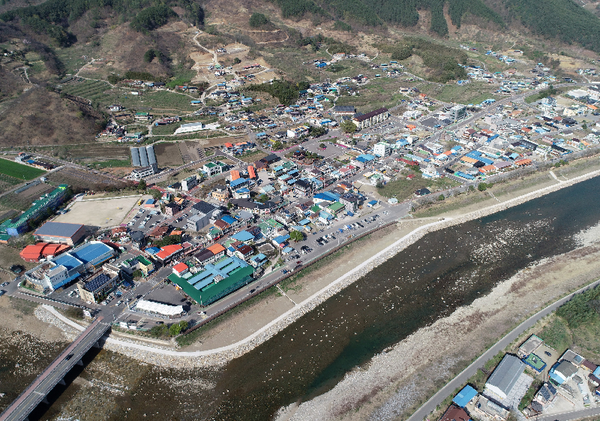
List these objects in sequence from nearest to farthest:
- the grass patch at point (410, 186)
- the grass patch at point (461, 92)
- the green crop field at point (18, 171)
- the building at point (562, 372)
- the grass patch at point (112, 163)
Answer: the building at point (562, 372) < the grass patch at point (410, 186) < the green crop field at point (18, 171) < the grass patch at point (112, 163) < the grass patch at point (461, 92)

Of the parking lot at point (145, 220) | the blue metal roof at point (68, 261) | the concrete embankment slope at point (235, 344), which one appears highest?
the blue metal roof at point (68, 261)

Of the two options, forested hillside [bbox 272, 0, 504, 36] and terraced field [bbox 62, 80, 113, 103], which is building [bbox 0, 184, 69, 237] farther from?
forested hillside [bbox 272, 0, 504, 36]

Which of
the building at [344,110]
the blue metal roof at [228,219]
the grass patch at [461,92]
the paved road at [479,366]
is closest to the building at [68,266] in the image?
the blue metal roof at [228,219]

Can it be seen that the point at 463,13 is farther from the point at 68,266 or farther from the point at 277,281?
the point at 68,266

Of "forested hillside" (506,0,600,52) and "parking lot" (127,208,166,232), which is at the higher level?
"forested hillside" (506,0,600,52)

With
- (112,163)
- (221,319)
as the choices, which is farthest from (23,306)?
(112,163)

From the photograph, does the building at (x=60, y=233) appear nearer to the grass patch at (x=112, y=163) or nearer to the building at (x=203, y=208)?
the building at (x=203, y=208)

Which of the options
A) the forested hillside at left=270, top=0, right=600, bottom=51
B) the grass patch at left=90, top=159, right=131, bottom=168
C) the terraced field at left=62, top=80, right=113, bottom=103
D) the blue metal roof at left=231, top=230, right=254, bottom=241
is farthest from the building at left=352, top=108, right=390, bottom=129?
the forested hillside at left=270, top=0, right=600, bottom=51

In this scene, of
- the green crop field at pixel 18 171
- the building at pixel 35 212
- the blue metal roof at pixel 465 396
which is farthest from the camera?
the green crop field at pixel 18 171
